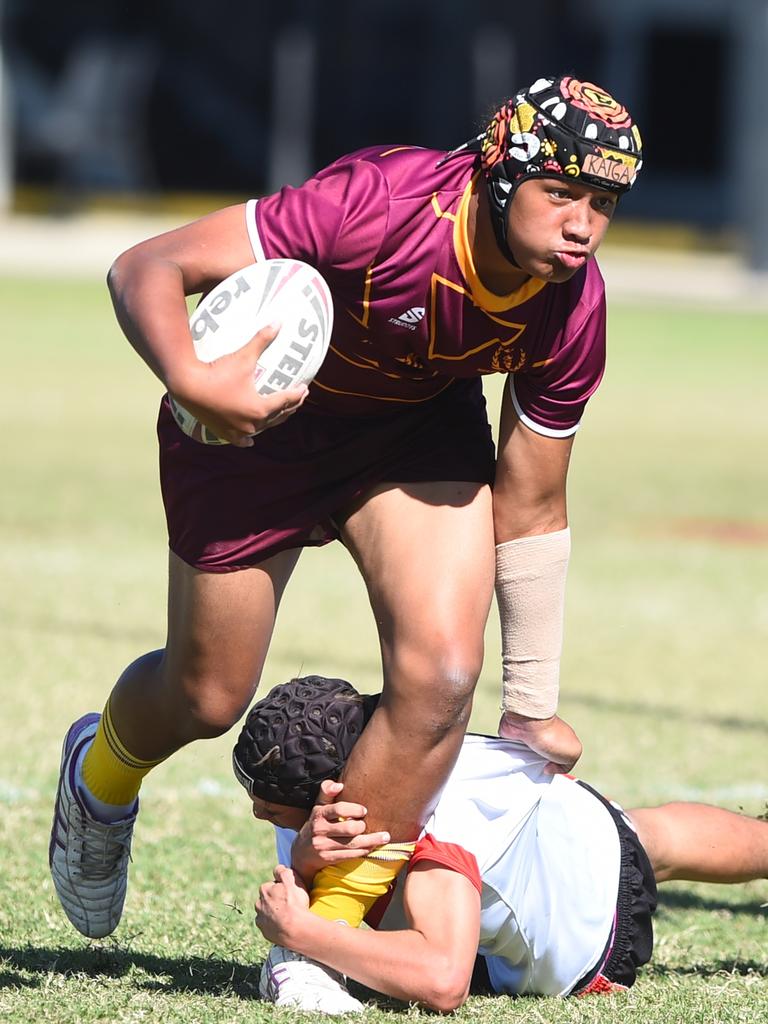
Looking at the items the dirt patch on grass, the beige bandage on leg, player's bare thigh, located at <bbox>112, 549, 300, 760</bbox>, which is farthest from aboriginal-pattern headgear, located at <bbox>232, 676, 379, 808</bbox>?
the dirt patch on grass

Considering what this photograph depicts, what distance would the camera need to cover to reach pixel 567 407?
13.9ft

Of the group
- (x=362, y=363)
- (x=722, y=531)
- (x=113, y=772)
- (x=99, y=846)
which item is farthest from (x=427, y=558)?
(x=722, y=531)

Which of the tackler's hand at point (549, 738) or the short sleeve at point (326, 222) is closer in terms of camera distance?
the short sleeve at point (326, 222)

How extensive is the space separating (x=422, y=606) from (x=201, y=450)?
65cm

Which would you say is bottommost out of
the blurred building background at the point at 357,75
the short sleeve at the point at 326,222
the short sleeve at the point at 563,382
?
the blurred building background at the point at 357,75

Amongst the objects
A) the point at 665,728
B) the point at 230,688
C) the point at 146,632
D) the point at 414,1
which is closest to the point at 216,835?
the point at 230,688

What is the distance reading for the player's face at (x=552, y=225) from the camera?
12.5 ft

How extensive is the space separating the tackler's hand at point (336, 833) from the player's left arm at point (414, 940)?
3.9 inches

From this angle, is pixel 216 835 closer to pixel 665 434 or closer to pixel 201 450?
pixel 201 450

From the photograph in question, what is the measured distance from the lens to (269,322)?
365 cm

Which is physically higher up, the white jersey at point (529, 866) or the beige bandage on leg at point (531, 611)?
the beige bandage on leg at point (531, 611)

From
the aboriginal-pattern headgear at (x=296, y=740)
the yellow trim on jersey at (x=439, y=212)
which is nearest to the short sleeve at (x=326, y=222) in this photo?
the yellow trim on jersey at (x=439, y=212)

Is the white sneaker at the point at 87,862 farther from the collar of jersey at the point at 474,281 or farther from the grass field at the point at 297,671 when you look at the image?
the collar of jersey at the point at 474,281

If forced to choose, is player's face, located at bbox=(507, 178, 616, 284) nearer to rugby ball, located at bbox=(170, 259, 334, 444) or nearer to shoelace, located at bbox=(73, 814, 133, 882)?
rugby ball, located at bbox=(170, 259, 334, 444)
